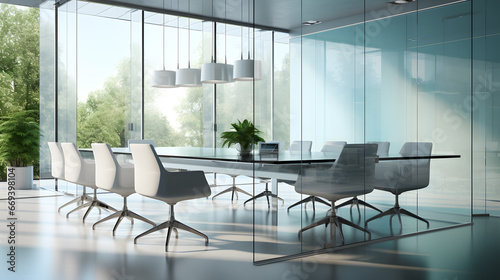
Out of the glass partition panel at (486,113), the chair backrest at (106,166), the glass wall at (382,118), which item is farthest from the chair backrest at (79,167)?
the glass partition panel at (486,113)

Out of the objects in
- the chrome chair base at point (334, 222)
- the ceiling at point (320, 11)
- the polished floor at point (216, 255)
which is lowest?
the polished floor at point (216, 255)

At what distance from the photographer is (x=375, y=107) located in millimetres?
4527

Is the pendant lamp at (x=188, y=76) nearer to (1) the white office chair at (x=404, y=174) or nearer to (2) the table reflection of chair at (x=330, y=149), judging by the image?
(2) the table reflection of chair at (x=330, y=149)

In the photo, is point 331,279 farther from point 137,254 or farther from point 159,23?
point 159,23

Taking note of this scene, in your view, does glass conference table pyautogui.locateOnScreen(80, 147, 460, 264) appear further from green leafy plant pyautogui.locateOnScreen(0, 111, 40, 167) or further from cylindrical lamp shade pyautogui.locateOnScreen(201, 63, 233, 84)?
green leafy plant pyautogui.locateOnScreen(0, 111, 40, 167)

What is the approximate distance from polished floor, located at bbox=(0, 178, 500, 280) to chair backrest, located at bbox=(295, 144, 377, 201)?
0.33 metres

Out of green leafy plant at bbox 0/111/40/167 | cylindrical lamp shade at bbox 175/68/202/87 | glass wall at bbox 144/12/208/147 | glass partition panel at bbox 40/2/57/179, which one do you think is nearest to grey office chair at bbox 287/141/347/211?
cylindrical lamp shade at bbox 175/68/202/87

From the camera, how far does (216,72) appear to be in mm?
6270

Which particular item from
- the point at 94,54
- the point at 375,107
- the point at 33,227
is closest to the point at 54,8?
the point at 94,54

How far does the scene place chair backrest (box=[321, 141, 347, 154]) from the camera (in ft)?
14.0

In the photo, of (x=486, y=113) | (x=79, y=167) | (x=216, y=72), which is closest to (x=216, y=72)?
(x=216, y=72)

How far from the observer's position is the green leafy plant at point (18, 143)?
8.92 metres

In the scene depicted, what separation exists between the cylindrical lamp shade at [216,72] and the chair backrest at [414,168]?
2.56 meters

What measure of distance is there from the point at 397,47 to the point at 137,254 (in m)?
3.04
